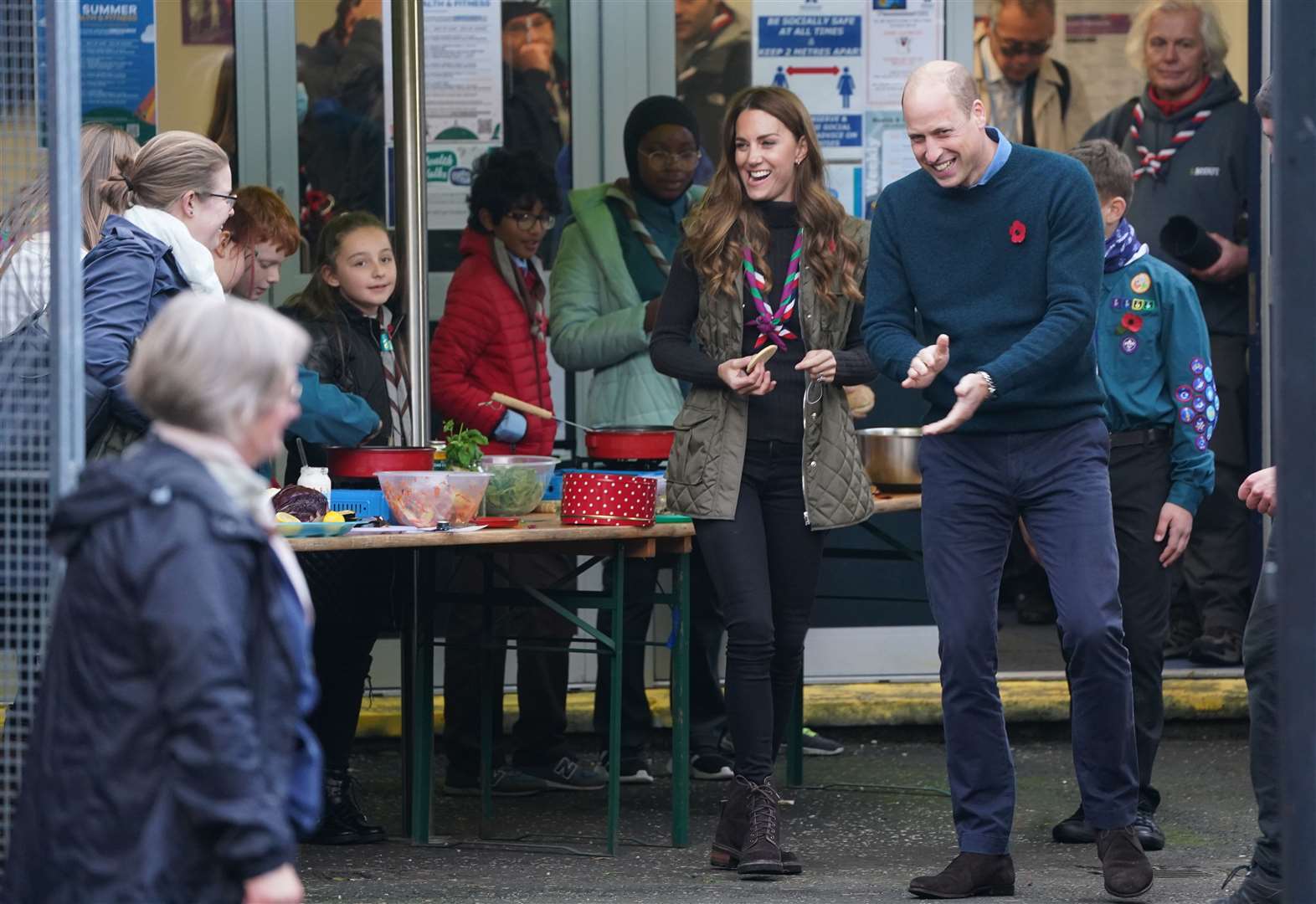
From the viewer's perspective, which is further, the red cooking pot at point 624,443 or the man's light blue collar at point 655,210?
the man's light blue collar at point 655,210

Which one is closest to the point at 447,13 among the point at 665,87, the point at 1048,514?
the point at 665,87

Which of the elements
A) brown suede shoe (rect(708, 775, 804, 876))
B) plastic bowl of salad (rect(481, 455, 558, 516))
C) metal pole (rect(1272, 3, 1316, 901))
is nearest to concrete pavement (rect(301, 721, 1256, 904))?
brown suede shoe (rect(708, 775, 804, 876))

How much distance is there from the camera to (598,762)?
6543 mm

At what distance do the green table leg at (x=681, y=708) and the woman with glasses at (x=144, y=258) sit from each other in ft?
5.04

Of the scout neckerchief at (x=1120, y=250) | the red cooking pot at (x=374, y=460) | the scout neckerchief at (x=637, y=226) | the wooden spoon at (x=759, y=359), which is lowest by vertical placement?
the red cooking pot at (x=374, y=460)

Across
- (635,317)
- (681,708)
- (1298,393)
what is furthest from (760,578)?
(1298,393)

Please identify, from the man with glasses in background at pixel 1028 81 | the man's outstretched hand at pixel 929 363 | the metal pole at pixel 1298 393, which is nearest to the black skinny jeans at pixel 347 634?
the man's outstretched hand at pixel 929 363

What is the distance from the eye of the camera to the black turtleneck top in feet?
16.9

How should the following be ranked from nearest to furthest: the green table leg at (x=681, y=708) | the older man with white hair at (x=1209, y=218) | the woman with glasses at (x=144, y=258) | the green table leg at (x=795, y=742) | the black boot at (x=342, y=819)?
1. the woman with glasses at (x=144, y=258)
2. the green table leg at (x=681, y=708)
3. the black boot at (x=342, y=819)
4. the green table leg at (x=795, y=742)
5. the older man with white hair at (x=1209, y=218)

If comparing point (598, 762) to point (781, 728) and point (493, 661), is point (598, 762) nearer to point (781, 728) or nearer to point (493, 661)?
point (493, 661)

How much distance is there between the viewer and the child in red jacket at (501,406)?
244 inches

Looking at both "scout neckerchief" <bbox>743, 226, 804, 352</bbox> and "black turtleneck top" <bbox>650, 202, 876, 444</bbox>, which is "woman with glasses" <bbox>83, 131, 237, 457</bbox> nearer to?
"black turtleneck top" <bbox>650, 202, 876, 444</bbox>

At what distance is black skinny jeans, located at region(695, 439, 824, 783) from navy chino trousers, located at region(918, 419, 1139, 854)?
55 cm

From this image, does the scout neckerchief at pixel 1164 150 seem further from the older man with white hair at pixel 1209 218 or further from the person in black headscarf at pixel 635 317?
the person in black headscarf at pixel 635 317
